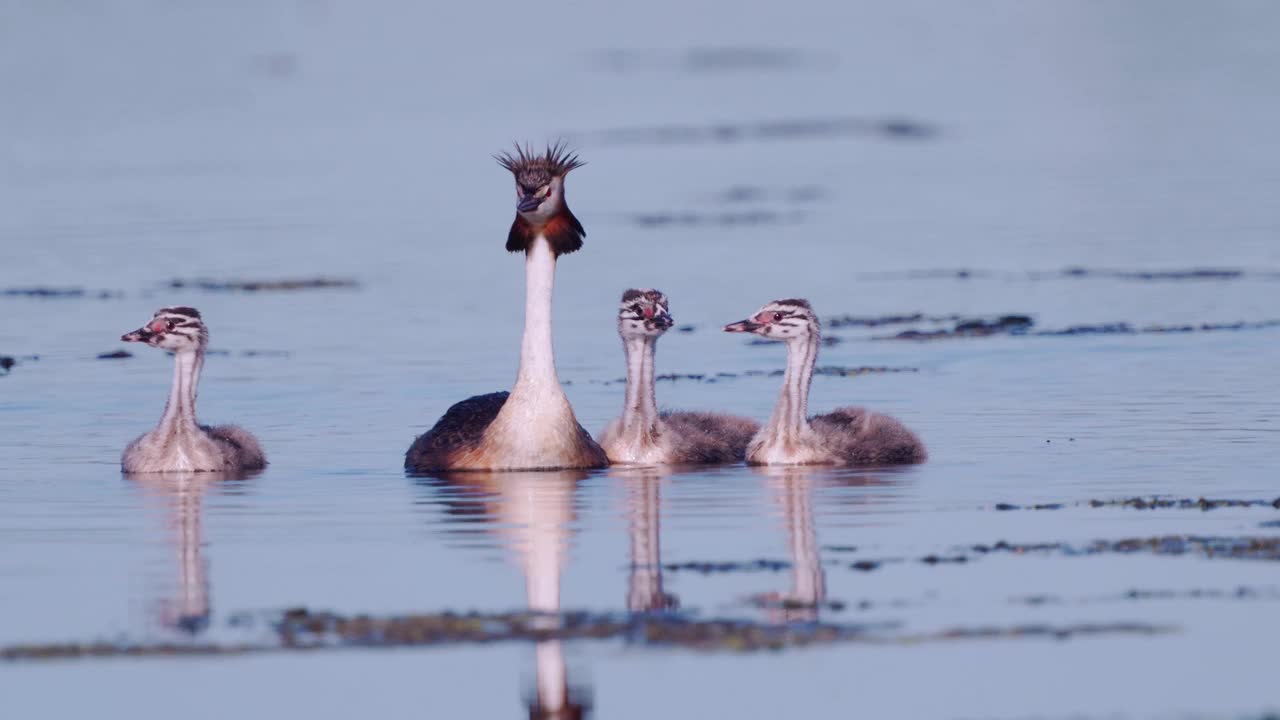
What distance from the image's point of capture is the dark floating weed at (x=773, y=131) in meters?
54.5

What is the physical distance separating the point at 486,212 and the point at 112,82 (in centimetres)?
2930

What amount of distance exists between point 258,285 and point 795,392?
44.8 ft

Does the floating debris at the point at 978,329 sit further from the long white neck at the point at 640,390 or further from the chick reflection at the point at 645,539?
the chick reflection at the point at 645,539

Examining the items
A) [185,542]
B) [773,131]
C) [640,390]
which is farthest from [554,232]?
[773,131]

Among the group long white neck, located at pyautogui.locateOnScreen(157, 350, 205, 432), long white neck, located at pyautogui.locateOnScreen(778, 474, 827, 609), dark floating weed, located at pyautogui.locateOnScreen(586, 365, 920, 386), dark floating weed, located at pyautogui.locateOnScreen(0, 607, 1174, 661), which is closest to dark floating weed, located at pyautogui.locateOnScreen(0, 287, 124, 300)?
dark floating weed, located at pyautogui.locateOnScreen(586, 365, 920, 386)

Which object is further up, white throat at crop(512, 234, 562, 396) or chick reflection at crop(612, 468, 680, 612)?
white throat at crop(512, 234, 562, 396)

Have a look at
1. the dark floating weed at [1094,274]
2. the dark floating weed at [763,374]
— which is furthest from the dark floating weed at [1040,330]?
the dark floating weed at [1094,274]

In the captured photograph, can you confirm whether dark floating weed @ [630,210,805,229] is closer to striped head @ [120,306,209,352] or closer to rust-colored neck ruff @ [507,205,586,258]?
striped head @ [120,306,209,352]

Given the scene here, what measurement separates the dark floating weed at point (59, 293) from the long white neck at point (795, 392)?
13.1 m

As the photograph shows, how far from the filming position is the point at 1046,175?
46.7m

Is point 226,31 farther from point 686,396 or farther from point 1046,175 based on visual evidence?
point 686,396

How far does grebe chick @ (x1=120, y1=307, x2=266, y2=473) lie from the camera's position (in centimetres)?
2106

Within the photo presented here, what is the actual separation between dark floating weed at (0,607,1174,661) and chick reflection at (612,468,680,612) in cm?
50

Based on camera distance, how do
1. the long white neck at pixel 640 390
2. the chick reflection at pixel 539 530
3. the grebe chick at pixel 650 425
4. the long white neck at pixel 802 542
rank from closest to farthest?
1. the chick reflection at pixel 539 530
2. the long white neck at pixel 802 542
3. the grebe chick at pixel 650 425
4. the long white neck at pixel 640 390
